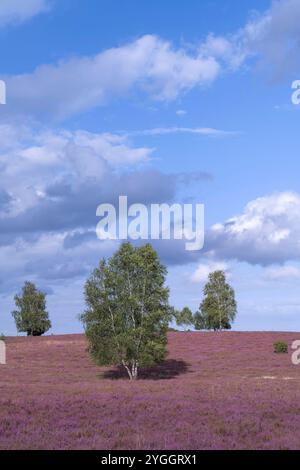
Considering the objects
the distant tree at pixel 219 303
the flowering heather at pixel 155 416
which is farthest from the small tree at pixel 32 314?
the flowering heather at pixel 155 416

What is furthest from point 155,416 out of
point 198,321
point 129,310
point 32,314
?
point 198,321

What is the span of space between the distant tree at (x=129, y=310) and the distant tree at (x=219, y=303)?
210 ft

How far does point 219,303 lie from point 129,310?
66388 millimetres

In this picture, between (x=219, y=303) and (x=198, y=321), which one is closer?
(x=219, y=303)

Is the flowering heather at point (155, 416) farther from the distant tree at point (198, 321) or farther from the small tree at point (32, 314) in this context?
→ the distant tree at point (198, 321)

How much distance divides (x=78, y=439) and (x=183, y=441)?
349cm

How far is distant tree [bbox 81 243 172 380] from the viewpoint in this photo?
52188mm

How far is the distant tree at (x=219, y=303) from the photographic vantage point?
11775 cm

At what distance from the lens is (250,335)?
300 ft

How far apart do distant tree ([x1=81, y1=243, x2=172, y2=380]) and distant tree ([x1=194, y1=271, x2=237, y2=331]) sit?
63.9 meters

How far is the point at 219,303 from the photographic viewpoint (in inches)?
4643

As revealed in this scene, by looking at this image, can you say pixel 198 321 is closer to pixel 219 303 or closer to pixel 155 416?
pixel 219 303
